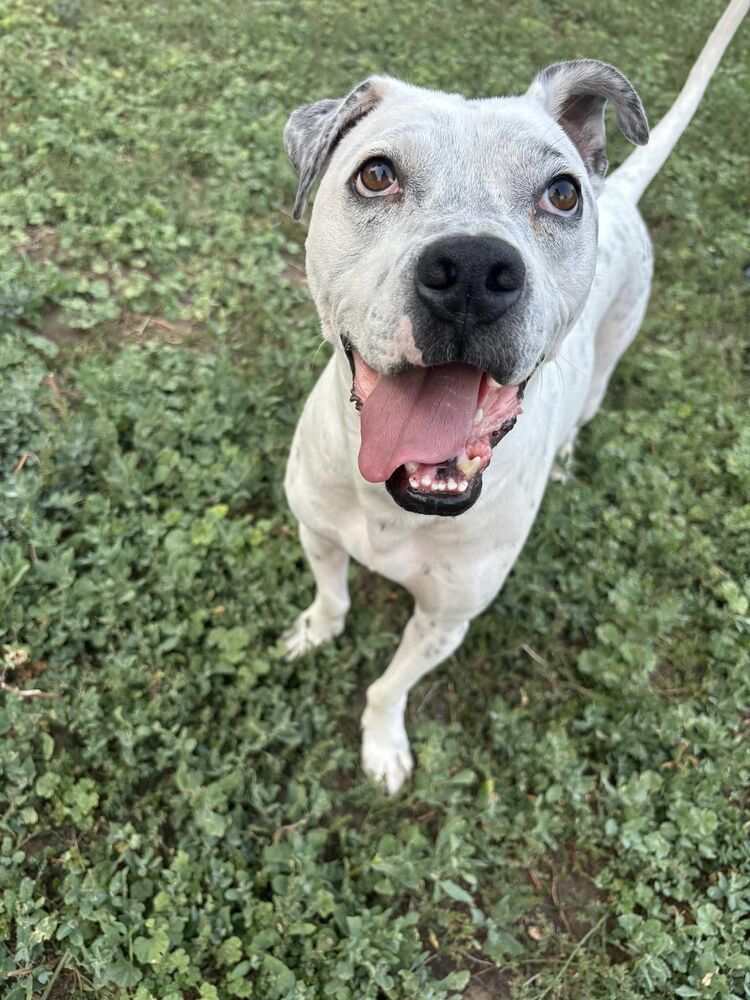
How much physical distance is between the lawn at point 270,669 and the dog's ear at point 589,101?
2177 mm

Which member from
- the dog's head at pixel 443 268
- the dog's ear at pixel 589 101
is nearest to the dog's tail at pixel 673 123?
the dog's ear at pixel 589 101

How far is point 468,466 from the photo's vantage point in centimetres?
214

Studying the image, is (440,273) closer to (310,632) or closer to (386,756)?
(310,632)

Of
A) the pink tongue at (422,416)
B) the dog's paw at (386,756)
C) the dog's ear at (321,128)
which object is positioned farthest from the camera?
the dog's paw at (386,756)

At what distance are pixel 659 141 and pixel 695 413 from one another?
2.08 m

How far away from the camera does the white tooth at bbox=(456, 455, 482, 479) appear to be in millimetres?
2143

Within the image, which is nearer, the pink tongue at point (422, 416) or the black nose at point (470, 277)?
the black nose at point (470, 277)

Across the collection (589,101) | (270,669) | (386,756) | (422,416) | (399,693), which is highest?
(589,101)

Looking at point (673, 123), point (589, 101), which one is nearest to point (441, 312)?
point (589, 101)

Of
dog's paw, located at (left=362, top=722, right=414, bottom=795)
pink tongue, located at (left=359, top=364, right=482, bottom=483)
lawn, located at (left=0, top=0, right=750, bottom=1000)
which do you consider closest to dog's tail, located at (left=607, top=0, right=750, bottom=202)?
lawn, located at (left=0, top=0, right=750, bottom=1000)

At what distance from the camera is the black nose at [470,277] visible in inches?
71.9

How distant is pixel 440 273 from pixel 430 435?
1.56 feet

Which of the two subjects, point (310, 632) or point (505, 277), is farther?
point (310, 632)

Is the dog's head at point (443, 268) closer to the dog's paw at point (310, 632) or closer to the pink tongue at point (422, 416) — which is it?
the pink tongue at point (422, 416)
